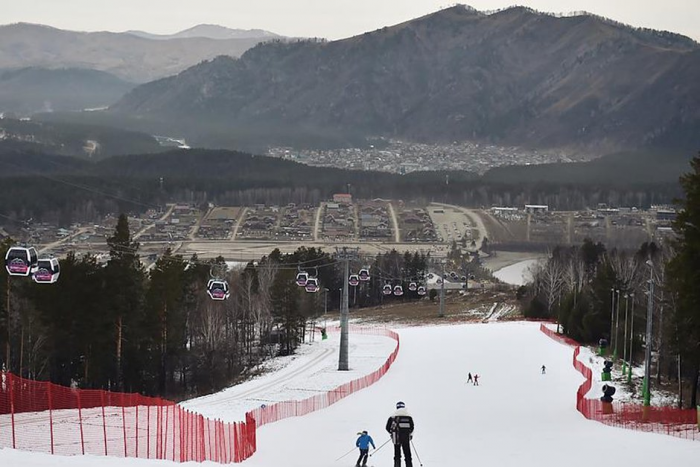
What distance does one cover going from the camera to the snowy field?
A: 147375 mm

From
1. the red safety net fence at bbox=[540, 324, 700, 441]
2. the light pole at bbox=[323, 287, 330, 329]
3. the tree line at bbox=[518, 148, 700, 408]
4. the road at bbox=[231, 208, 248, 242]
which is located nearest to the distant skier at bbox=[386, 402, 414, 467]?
the red safety net fence at bbox=[540, 324, 700, 441]

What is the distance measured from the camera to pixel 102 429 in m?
26.6

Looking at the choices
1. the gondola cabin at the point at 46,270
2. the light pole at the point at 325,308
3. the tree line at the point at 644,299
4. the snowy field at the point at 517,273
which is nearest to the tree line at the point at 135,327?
the gondola cabin at the point at 46,270

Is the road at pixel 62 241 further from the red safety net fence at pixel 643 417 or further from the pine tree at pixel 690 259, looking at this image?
the pine tree at pixel 690 259

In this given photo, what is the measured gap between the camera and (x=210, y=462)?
76.8 ft

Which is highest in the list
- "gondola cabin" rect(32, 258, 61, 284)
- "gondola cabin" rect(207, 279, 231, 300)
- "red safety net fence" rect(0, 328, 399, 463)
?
"gondola cabin" rect(32, 258, 61, 284)

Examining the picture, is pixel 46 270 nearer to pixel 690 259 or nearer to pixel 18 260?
pixel 18 260

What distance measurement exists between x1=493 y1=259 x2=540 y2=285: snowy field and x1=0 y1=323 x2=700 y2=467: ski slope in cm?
8325

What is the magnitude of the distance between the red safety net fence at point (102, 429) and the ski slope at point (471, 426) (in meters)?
1.01

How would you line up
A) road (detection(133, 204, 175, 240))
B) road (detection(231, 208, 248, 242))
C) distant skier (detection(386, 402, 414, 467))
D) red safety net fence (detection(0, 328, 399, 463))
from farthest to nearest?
road (detection(231, 208, 248, 242)), road (detection(133, 204, 175, 240)), red safety net fence (detection(0, 328, 399, 463)), distant skier (detection(386, 402, 414, 467))

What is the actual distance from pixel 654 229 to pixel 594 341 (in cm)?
11979

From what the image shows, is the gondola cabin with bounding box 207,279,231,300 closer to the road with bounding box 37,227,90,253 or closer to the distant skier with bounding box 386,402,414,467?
the distant skier with bounding box 386,402,414,467

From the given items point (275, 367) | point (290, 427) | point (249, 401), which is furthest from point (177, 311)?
point (290, 427)

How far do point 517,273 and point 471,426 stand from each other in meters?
125
